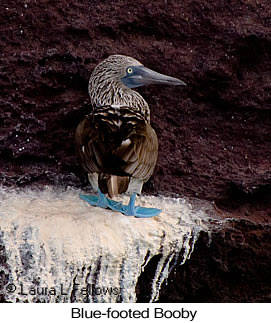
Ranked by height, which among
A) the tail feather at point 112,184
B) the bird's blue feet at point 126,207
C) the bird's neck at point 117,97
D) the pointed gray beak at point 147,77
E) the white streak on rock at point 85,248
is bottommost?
the white streak on rock at point 85,248

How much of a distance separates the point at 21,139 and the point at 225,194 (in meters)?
1.48

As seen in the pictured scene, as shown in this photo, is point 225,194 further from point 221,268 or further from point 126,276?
point 126,276

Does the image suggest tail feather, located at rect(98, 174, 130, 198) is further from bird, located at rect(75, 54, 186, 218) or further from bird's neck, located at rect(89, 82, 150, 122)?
bird's neck, located at rect(89, 82, 150, 122)

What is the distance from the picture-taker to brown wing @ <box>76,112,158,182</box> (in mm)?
3996

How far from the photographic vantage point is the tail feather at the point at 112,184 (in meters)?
3.98

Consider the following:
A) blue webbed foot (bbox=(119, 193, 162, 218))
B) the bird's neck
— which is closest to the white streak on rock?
blue webbed foot (bbox=(119, 193, 162, 218))

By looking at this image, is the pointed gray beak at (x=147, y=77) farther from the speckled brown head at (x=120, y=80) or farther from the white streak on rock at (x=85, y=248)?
the white streak on rock at (x=85, y=248)

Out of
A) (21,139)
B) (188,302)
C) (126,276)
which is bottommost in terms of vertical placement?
(188,302)

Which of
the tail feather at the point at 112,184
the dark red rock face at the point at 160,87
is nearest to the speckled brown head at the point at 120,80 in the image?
the dark red rock face at the point at 160,87

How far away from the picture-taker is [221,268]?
14.1 feet

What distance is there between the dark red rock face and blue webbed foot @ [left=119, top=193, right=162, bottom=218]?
1.36ft

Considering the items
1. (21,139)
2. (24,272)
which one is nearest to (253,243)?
(24,272)

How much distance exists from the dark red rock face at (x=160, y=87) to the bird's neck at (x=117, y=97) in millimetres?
330

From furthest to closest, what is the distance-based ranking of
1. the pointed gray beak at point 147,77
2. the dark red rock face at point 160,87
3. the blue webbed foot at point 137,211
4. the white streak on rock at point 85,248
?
1. the dark red rock face at point 160,87
2. the pointed gray beak at point 147,77
3. the blue webbed foot at point 137,211
4. the white streak on rock at point 85,248
